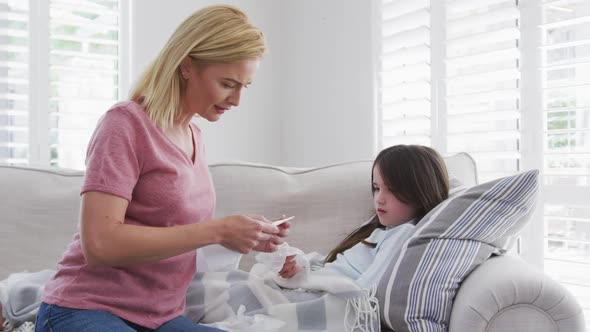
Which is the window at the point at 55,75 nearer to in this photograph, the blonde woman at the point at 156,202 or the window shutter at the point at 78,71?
the window shutter at the point at 78,71

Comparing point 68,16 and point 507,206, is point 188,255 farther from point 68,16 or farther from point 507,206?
point 68,16

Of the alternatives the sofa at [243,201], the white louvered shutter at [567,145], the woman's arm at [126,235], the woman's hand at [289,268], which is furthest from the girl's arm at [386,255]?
the white louvered shutter at [567,145]

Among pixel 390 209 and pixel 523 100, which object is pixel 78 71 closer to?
pixel 390 209

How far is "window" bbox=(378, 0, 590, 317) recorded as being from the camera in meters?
2.09

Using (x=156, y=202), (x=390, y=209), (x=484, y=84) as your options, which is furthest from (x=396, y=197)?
(x=484, y=84)

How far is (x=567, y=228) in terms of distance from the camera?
85.6 inches

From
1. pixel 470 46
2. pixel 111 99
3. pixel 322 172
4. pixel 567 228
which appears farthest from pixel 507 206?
pixel 111 99

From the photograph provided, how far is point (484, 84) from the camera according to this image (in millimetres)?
2404

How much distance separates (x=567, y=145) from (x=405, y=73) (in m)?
0.80

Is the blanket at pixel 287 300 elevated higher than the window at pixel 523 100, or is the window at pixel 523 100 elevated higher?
the window at pixel 523 100

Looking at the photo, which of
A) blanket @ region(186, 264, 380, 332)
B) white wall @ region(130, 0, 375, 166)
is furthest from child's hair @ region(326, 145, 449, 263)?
white wall @ region(130, 0, 375, 166)

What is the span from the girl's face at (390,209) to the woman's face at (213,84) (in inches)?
20.8

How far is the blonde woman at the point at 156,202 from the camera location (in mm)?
1185

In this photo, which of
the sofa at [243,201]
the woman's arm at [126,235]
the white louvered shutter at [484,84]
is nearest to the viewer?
the woman's arm at [126,235]
